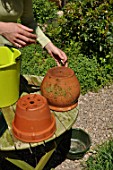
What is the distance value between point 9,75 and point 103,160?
111 cm

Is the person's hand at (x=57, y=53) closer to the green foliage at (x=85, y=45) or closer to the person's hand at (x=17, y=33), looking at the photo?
the person's hand at (x=17, y=33)

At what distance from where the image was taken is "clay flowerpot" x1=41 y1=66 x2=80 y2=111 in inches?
88.6

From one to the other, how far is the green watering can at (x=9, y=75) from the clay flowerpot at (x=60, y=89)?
199 mm

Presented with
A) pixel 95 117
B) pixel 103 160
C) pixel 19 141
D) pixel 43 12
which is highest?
pixel 19 141

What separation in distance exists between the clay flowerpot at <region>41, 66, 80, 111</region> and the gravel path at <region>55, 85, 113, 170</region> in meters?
0.86

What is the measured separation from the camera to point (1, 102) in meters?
2.34

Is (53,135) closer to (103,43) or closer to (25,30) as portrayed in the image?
(25,30)

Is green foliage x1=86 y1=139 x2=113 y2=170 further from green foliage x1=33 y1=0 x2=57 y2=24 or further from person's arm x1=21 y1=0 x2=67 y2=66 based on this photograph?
green foliage x1=33 y1=0 x2=57 y2=24

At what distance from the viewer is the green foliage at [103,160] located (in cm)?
266

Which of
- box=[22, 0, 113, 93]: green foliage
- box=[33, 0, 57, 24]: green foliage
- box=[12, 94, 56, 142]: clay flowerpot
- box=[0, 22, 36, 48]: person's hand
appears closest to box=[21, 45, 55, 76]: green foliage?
box=[22, 0, 113, 93]: green foliage

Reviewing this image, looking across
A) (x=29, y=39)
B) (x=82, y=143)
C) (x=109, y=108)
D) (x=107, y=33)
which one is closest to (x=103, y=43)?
(x=107, y=33)

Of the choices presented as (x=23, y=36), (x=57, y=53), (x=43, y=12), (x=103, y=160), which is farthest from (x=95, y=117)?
(x=43, y=12)

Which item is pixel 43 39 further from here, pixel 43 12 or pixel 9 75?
pixel 43 12

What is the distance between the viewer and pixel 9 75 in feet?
7.17
